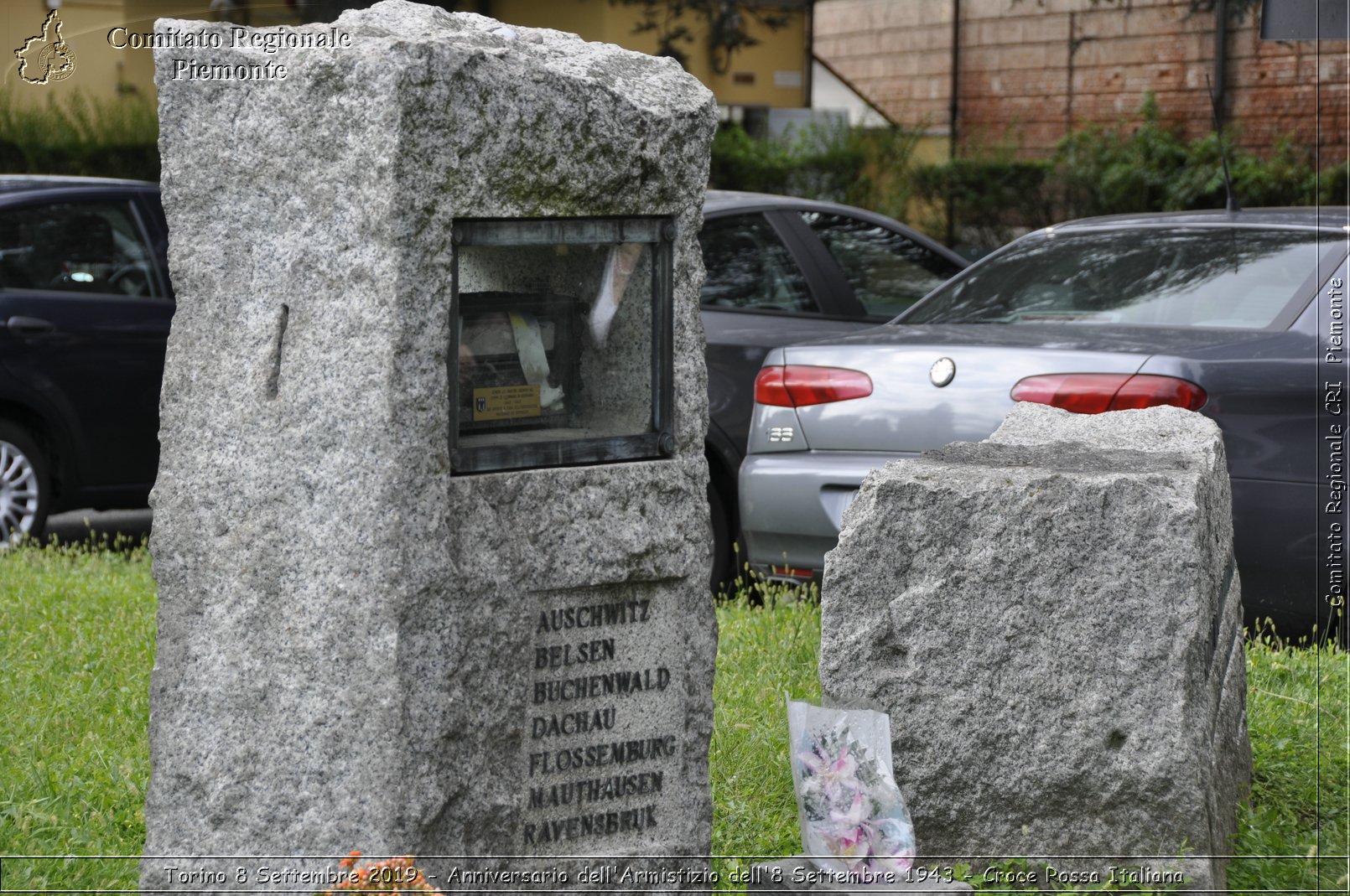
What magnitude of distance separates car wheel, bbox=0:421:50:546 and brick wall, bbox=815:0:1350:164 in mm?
11314

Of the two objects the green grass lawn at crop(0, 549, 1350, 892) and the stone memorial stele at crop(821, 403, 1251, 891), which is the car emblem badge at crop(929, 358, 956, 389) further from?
the stone memorial stele at crop(821, 403, 1251, 891)

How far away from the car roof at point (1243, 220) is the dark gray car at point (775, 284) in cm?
125

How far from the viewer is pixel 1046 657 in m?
3.45

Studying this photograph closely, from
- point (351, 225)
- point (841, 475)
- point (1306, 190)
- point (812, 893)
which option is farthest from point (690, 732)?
point (1306, 190)

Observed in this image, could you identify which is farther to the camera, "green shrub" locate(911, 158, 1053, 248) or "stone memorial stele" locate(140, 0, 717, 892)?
"green shrub" locate(911, 158, 1053, 248)

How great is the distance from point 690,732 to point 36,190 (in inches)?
215

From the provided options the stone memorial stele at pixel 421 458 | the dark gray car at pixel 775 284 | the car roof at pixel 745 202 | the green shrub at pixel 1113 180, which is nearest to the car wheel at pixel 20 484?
the dark gray car at pixel 775 284

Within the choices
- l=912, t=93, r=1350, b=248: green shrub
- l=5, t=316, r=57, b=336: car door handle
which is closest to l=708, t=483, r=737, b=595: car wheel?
l=5, t=316, r=57, b=336: car door handle

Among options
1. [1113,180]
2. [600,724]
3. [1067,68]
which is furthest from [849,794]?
[1067,68]

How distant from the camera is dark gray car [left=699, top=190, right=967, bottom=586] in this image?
6.60 m

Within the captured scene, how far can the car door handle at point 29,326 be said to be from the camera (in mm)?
7016

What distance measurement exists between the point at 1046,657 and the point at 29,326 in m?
5.35

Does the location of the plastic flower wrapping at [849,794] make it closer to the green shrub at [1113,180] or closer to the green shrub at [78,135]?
the green shrub at [78,135]

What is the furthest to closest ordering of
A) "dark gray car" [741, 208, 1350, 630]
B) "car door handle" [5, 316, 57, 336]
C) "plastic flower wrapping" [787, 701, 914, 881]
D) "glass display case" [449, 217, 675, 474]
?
"car door handle" [5, 316, 57, 336], "dark gray car" [741, 208, 1350, 630], "plastic flower wrapping" [787, 701, 914, 881], "glass display case" [449, 217, 675, 474]
